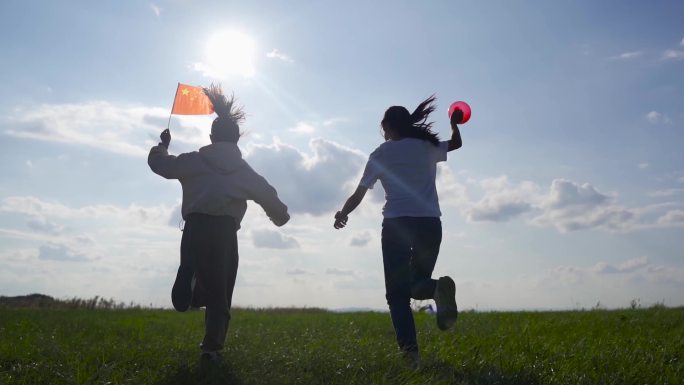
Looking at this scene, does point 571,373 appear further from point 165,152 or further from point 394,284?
point 165,152

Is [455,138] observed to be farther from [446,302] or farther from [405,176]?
[446,302]

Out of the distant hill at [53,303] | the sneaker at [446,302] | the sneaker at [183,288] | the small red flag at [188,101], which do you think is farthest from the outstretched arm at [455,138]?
the distant hill at [53,303]

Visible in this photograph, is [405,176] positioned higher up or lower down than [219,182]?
higher up

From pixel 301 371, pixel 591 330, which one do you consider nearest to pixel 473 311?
pixel 591 330

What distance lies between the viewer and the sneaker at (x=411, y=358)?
546 centimetres

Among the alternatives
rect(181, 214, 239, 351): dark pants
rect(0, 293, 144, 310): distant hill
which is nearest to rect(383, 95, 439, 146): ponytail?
rect(181, 214, 239, 351): dark pants

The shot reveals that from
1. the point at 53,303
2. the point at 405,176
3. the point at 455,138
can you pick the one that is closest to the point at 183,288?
the point at 405,176

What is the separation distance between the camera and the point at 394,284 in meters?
5.87

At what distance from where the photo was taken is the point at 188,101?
6.87 meters

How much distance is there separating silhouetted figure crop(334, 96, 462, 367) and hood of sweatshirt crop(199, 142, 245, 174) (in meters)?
1.04

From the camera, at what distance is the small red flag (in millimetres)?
6804

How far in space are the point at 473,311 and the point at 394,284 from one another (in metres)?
8.23

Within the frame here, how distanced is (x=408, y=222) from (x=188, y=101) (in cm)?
269

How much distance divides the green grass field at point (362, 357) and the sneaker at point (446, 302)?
37 centimetres
